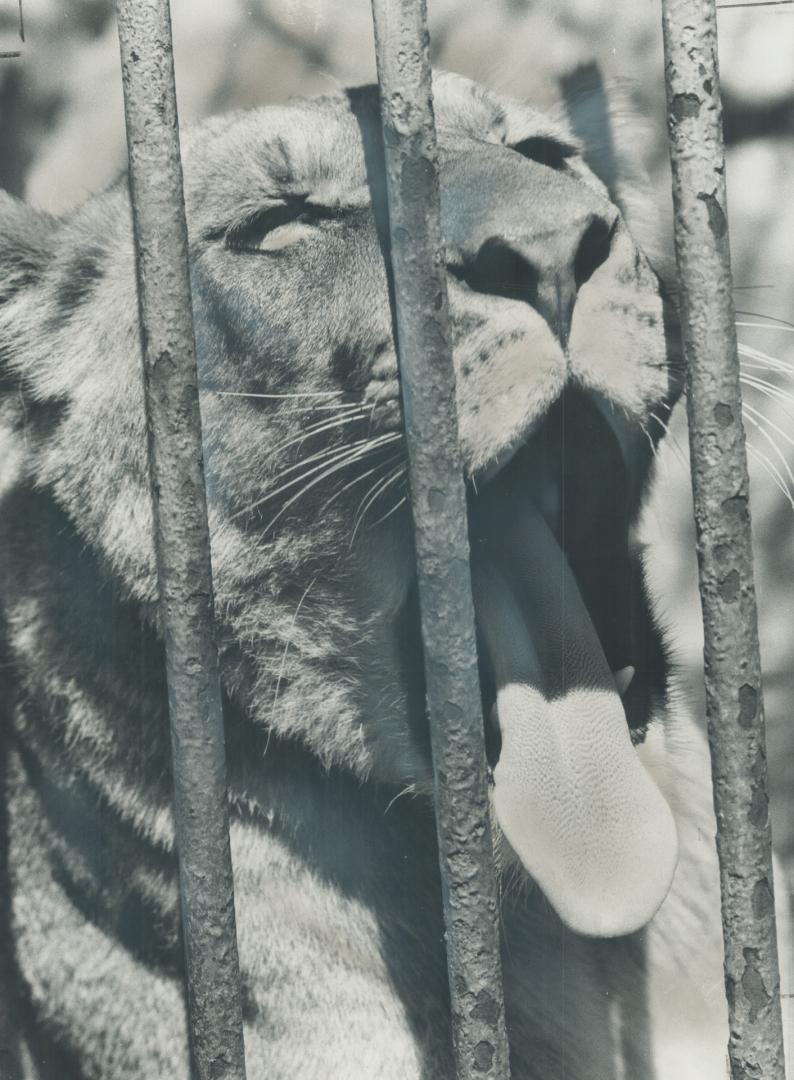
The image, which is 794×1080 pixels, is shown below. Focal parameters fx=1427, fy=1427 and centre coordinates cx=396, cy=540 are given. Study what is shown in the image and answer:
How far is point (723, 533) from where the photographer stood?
2.61m

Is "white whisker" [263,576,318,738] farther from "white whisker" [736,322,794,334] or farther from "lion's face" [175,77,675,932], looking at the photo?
"white whisker" [736,322,794,334]

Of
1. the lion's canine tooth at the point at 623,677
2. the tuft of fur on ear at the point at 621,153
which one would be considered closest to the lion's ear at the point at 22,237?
the tuft of fur on ear at the point at 621,153

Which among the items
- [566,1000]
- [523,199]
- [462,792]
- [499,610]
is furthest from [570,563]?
[566,1000]

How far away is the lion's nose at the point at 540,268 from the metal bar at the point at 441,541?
10cm

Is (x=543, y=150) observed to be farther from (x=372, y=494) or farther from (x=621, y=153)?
(x=372, y=494)

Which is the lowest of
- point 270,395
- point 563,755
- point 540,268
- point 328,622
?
point 563,755

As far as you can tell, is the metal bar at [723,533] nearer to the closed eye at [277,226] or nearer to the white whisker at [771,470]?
the white whisker at [771,470]

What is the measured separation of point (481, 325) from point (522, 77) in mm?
561

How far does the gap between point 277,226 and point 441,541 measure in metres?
0.68

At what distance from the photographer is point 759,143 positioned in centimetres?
283

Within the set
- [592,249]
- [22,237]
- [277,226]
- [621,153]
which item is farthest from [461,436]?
[22,237]

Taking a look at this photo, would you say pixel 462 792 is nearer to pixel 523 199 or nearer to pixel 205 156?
pixel 523 199

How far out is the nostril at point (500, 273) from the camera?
8.39 ft

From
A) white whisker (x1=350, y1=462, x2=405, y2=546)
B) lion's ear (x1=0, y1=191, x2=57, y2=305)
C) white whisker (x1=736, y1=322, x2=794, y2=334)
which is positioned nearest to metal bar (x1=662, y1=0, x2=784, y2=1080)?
white whisker (x1=736, y1=322, x2=794, y2=334)
